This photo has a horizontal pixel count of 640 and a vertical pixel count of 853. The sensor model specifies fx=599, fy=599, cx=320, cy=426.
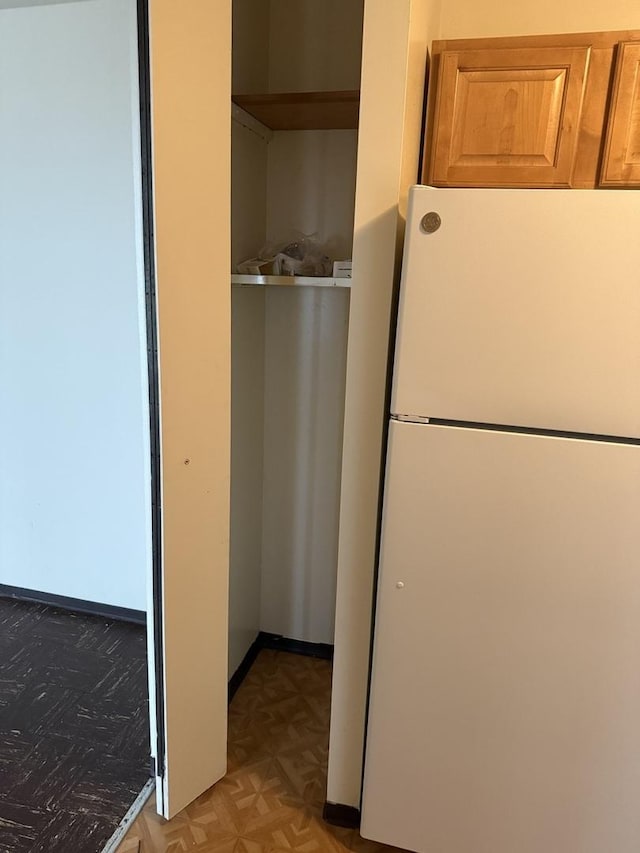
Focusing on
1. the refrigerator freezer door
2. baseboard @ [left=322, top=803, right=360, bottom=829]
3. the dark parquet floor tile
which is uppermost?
the refrigerator freezer door

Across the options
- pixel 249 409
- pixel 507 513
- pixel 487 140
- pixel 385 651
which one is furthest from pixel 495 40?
pixel 385 651

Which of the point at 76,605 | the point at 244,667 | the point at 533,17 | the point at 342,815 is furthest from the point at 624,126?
the point at 76,605

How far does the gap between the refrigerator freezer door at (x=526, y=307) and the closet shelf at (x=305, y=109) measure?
28.7 inches

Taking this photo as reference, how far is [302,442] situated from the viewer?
92.7 inches

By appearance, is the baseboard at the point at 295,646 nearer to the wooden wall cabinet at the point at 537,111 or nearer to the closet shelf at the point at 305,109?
the wooden wall cabinet at the point at 537,111

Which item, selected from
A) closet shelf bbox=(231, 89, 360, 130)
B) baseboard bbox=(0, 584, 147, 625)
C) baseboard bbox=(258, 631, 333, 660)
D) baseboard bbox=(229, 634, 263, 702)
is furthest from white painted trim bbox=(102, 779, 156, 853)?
closet shelf bbox=(231, 89, 360, 130)

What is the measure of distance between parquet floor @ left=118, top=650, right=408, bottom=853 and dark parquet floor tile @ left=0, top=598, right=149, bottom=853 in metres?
0.17

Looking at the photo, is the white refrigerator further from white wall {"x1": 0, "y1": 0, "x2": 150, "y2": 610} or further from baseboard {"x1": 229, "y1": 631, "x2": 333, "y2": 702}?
white wall {"x1": 0, "y1": 0, "x2": 150, "y2": 610}

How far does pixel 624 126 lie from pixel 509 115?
268mm

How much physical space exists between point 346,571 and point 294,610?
1033mm

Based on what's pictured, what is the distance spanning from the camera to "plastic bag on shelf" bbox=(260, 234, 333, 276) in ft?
6.73

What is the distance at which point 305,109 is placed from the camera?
6.15 ft

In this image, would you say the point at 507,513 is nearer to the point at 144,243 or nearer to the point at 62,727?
the point at 144,243

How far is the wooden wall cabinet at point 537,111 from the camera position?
142 cm
